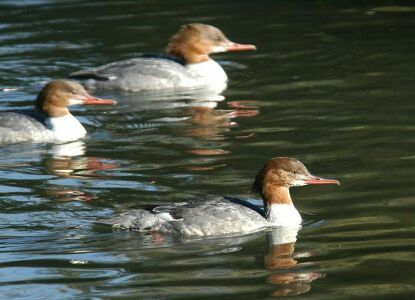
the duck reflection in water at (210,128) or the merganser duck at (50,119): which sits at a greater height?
the merganser duck at (50,119)

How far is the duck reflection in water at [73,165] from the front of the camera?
12.7m

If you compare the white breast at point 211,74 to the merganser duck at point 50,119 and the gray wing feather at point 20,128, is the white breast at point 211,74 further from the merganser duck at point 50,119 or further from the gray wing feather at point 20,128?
the gray wing feather at point 20,128

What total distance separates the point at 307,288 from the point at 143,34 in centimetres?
1302

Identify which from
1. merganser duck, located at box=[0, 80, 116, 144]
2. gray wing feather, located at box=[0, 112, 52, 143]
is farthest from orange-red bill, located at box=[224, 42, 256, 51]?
gray wing feather, located at box=[0, 112, 52, 143]

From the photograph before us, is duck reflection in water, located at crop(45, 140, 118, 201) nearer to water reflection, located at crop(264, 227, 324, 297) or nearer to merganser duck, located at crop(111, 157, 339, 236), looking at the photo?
merganser duck, located at crop(111, 157, 339, 236)

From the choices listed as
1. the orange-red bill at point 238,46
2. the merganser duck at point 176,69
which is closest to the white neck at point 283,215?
the merganser duck at point 176,69

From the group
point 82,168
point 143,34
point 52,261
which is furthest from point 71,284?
point 143,34

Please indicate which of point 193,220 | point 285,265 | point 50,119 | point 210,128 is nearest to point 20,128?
point 50,119

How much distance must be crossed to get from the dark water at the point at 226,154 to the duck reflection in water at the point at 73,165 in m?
0.03

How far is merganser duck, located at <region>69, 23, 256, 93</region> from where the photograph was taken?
18.6m

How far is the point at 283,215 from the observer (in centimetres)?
1153

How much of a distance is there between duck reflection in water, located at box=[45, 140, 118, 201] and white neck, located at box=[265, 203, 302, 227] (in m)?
1.84

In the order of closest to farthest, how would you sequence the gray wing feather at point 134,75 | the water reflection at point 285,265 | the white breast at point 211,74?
1. the water reflection at point 285,265
2. the gray wing feather at point 134,75
3. the white breast at point 211,74

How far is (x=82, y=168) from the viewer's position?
1401 cm
